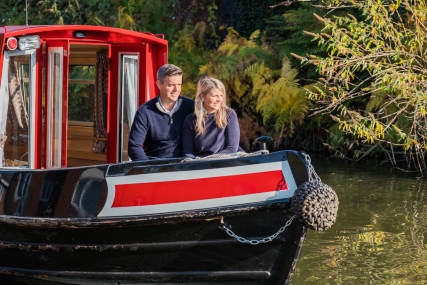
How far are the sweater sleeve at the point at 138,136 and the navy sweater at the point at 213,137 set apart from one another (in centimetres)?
33

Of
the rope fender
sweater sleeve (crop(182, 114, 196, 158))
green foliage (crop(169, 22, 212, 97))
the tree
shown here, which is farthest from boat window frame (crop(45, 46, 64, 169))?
green foliage (crop(169, 22, 212, 97))

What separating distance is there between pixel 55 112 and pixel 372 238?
140 inches

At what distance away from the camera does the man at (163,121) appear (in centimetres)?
712

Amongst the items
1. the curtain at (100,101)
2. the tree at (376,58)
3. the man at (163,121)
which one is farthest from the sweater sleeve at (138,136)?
the tree at (376,58)

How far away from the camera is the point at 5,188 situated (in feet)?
24.0

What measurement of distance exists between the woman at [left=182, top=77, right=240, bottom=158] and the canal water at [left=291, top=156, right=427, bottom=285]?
1.54m

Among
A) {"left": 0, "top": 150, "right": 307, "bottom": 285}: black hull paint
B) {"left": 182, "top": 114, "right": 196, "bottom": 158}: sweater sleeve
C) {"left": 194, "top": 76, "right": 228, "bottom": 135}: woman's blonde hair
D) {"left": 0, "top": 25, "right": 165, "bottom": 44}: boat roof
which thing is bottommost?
{"left": 0, "top": 150, "right": 307, "bottom": 285}: black hull paint

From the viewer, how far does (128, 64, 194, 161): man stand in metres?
7.12

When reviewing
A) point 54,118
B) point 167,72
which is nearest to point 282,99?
point 54,118

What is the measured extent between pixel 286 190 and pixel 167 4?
16.7m

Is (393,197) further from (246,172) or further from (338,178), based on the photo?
(246,172)

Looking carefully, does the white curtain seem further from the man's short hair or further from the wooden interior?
the man's short hair

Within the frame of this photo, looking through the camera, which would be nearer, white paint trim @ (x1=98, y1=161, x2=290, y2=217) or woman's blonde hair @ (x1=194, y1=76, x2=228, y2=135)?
white paint trim @ (x1=98, y1=161, x2=290, y2=217)

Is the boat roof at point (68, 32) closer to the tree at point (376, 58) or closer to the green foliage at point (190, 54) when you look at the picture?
the tree at point (376, 58)
